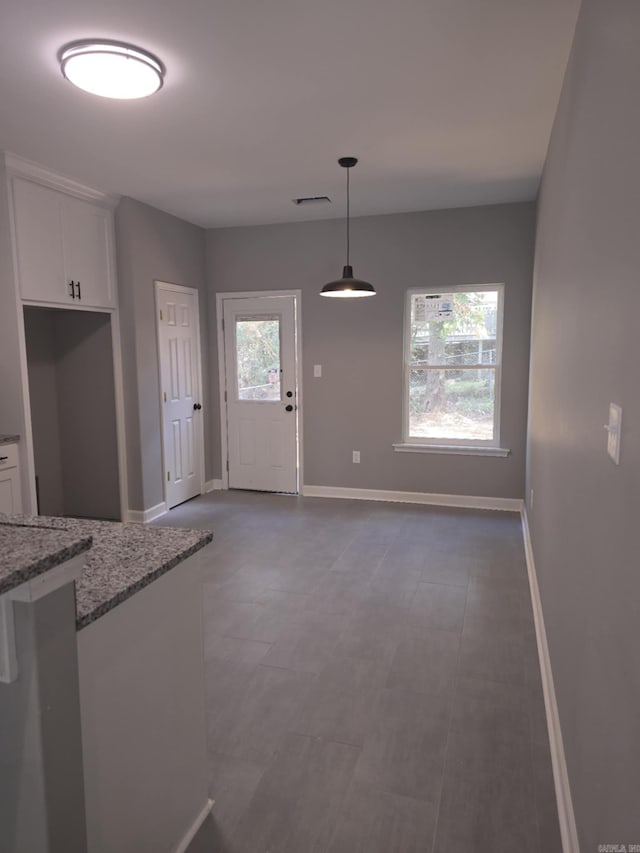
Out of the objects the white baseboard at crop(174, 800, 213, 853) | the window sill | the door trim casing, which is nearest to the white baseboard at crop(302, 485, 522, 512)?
the door trim casing

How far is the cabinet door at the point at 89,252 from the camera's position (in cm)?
418

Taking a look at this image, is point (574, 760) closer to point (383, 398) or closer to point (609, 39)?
point (609, 39)

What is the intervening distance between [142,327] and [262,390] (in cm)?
145

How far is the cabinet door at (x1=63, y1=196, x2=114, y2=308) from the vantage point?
13.7 ft

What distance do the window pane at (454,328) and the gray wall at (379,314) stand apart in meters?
0.14

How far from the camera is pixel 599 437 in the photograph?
145cm

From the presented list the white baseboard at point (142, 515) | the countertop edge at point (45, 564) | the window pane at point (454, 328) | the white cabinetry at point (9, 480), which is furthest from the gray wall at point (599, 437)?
the white baseboard at point (142, 515)

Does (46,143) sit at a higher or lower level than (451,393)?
higher

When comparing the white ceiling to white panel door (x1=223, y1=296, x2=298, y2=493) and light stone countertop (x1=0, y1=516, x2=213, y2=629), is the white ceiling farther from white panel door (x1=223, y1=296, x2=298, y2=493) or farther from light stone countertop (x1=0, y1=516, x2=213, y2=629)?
light stone countertop (x1=0, y1=516, x2=213, y2=629)

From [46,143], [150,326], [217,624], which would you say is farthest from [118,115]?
[217,624]

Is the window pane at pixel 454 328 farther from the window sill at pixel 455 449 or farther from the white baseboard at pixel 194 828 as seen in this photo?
the white baseboard at pixel 194 828

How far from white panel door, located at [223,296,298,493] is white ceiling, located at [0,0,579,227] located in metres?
1.44

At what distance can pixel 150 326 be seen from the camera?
16.1 ft

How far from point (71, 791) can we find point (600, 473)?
54.0 inches
